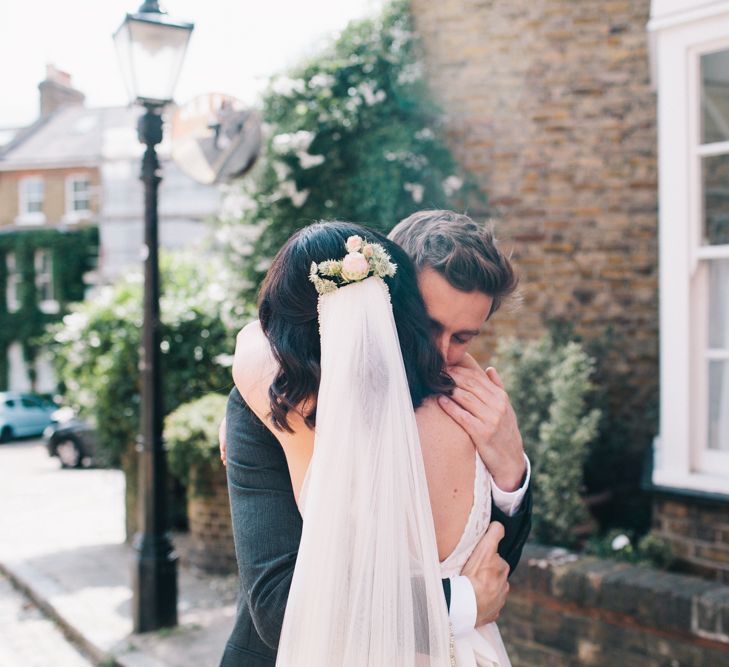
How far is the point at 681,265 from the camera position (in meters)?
4.27

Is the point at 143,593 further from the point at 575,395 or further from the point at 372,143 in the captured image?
the point at 372,143

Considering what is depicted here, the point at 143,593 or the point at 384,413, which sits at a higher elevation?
the point at 384,413

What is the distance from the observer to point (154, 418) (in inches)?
210

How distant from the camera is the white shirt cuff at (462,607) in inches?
71.5

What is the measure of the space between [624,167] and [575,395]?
2229 millimetres

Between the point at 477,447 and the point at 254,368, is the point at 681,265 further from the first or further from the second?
the point at 254,368

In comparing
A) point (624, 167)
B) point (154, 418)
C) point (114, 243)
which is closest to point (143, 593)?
point (154, 418)

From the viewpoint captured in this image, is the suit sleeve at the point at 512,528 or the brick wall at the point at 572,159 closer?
the suit sleeve at the point at 512,528

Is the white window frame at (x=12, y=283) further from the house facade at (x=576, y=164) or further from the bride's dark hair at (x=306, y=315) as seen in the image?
the bride's dark hair at (x=306, y=315)

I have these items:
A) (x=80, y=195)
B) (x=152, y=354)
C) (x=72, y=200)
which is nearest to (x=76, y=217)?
(x=72, y=200)

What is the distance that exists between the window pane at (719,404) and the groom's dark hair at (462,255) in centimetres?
276

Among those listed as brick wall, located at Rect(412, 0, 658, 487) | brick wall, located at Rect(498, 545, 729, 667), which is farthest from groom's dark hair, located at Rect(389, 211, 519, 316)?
brick wall, located at Rect(412, 0, 658, 487)

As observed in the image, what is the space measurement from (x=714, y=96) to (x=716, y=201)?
586mm

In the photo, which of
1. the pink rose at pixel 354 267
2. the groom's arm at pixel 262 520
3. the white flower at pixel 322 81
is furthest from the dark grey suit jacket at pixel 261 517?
the white flower at pixel 322 81
